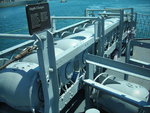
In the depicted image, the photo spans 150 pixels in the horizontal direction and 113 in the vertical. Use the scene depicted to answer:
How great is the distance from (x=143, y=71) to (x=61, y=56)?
1.04 m

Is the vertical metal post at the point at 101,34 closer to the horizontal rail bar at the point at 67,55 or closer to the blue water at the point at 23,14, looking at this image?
the horizontal rail bar at the point at 67,55

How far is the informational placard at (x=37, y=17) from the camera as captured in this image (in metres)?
1.48

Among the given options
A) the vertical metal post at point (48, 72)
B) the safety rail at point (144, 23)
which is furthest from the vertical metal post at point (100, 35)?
the safety rail at point (144, 23)

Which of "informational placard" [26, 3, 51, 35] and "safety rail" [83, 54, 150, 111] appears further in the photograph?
"safety rail" [83, 54, 150, 111]

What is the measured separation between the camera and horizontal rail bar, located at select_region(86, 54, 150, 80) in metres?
2.00

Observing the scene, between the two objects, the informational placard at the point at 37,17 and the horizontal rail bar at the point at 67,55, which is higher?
the informational placard at the point at 37,17

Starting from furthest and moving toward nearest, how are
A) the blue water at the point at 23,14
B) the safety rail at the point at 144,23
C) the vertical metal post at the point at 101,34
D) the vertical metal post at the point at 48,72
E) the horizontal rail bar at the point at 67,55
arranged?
the blue water at the point at 23,14
the safety rail at the point at 144,23
the vertical metal post at the point at 101,34
the horizontal rail bar at the point at 67,55
the vertical metal post at the point at 48,72

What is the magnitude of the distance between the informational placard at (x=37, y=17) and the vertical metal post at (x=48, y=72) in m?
0.09

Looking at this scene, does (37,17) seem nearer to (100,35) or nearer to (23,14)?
(100,35)

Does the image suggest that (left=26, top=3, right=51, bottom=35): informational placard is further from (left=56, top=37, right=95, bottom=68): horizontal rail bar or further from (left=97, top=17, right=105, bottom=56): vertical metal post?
(left=97, top=17, right=105, bottom=56): vertical metal post

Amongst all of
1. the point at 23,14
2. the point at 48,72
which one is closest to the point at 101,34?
the point at 48,72

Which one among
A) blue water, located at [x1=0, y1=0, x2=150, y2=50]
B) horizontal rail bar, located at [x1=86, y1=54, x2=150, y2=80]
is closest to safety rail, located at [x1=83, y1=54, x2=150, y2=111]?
horizontal rail bar, located at [x1=86, y1=54, x2=150, y2=80]

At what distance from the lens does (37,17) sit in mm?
1562

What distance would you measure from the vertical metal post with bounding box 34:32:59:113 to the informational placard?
0.31ft
